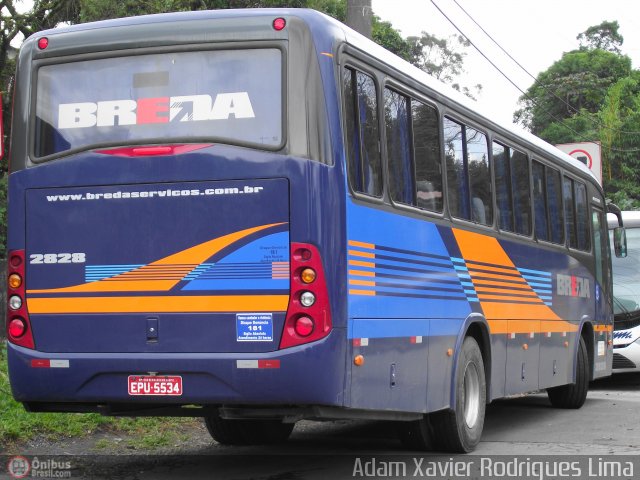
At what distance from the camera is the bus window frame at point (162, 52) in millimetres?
7504

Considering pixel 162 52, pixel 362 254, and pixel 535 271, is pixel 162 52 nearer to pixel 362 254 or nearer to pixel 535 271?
pixel 362 254

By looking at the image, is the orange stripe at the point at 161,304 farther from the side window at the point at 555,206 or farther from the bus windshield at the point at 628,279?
the bus windshield at the point at 628,279

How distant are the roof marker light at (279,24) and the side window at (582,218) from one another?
26.0 ft

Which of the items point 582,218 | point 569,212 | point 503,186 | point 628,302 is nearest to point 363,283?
point 503,186

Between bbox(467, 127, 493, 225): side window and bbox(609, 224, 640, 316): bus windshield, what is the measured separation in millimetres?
7700

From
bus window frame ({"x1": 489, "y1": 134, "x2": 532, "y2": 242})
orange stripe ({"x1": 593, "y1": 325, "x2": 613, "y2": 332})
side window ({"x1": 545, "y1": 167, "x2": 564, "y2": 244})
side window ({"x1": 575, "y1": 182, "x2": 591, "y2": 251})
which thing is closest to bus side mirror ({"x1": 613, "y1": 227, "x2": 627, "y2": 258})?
orange stripe ({"x1": 593, "y1": 325, "x2": 613, "y2": 332})

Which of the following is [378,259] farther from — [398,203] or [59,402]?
[59,402]

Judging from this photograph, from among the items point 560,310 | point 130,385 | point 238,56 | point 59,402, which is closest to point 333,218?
point 238,56

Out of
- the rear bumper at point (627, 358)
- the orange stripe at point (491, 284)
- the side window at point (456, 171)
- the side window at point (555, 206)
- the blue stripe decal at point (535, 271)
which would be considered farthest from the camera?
the rear bumper at point (627, 358)

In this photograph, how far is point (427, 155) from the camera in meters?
9.31

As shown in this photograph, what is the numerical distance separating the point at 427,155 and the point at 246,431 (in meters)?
3.12

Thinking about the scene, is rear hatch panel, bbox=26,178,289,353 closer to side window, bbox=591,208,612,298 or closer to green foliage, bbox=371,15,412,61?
side window, bbox=591,208,612,298

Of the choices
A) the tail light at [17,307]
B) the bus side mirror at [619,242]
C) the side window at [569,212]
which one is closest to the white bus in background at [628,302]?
the bus side mirror at [619,242]

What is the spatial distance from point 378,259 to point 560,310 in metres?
5.79
